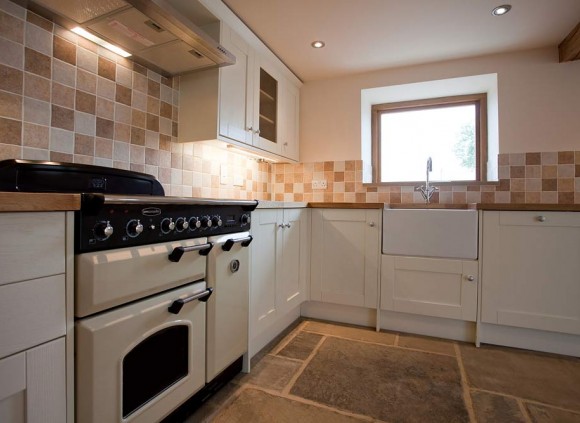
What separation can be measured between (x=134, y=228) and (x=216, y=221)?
423mm

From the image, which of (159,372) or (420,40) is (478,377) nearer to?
(159,372)

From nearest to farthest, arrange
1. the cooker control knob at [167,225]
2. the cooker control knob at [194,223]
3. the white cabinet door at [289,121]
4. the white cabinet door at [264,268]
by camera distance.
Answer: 1. the cooker control knob at [167,225]
2. the cooker control knob at [194,223]
3. the white cabinet door at [264,268]
4. the white cabinet door at [289,121]

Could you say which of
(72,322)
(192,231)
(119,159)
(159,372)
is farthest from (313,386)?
(119,159)

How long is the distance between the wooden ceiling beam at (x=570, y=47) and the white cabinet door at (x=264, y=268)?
7.30 feet

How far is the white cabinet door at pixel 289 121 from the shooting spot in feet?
8.79

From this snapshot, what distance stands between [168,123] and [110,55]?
445mm

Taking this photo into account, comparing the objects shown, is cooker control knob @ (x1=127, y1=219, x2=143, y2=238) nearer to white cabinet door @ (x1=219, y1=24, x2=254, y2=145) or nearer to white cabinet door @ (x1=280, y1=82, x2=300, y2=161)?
white cabinet door @ (x1=219, y1=24, x2=254, y2=145)

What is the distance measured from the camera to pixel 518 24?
2018 mm

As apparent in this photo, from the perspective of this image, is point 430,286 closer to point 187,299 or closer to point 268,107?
point 187,299

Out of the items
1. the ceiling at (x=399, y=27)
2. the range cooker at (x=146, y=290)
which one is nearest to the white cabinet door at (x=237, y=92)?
the ceiling at (x=399, y=27)

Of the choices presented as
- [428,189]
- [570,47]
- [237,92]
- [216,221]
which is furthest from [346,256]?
[570,47]

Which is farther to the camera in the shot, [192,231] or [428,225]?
[428,225]

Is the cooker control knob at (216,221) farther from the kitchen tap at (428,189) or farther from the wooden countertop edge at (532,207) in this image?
the kitchen tap at (428,189)

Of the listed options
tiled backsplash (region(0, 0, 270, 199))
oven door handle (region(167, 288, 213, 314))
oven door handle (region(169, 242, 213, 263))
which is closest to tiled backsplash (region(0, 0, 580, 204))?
tiled backsplash (region(0, 0, 270, 199))
